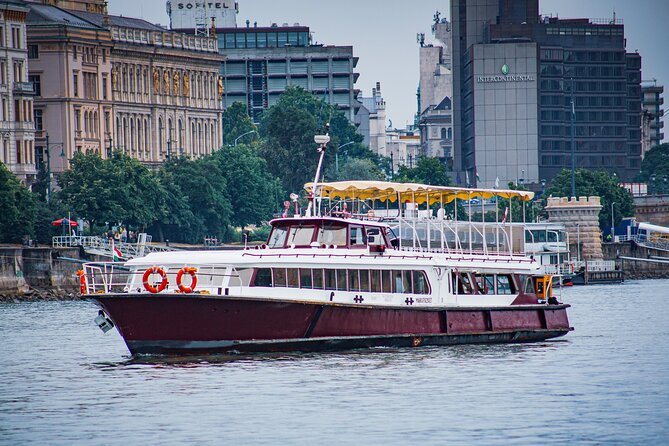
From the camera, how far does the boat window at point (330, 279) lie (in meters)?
67.4

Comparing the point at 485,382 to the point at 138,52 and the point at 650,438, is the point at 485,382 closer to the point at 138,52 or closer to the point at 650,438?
the point at 650,438

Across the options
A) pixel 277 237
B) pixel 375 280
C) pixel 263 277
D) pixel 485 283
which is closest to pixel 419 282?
pixel 375 280

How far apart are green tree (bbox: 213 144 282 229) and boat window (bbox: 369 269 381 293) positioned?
108308mm

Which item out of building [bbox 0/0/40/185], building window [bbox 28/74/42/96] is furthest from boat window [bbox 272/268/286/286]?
building window [bbox 28/74/42/96]

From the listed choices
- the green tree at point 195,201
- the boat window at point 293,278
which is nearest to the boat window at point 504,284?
the boat window at point 293,278

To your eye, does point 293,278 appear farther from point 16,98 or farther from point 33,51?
point 33,51

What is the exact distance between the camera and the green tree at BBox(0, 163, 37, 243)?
136125 millimetres

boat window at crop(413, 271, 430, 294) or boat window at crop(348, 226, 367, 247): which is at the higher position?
boat window at crop(348, 226, 367, 247)

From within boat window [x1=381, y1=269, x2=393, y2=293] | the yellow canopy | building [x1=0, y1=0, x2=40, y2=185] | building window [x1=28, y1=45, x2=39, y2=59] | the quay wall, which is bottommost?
the quay wall

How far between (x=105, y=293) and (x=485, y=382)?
43.4ft

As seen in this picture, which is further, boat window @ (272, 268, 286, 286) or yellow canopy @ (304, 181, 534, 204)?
yellow canopy @ (304, 181, 534, 204)

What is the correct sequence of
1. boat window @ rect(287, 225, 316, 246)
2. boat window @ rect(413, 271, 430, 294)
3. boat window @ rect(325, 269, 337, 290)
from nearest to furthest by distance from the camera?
boat window @ rect(325, 269, 337, 290) → boat window @ rect(287, 225, 316, 246) → boat window @ rect(413, 271, 430, 294)

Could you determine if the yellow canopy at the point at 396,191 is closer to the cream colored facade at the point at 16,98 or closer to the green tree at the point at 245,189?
the cream colored facade at the point at 16,98

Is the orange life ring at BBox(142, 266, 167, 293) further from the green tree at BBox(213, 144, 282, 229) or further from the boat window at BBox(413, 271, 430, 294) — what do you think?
the green tree at BBox(213, 144, 282, 229)
